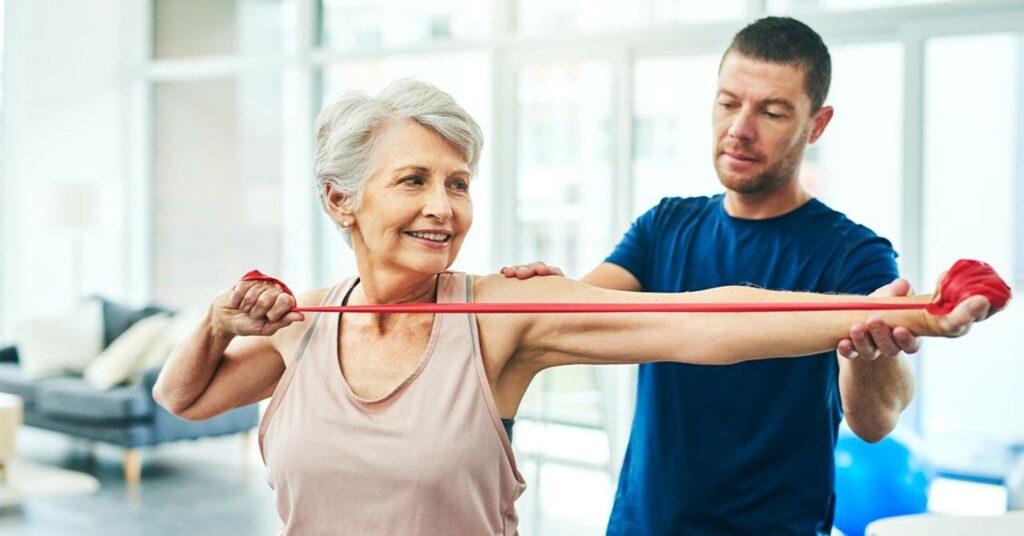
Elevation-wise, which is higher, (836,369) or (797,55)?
(797,55)

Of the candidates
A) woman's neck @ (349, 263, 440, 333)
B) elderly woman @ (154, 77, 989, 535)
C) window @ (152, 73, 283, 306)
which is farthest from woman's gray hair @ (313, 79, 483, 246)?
window @ (152, 73, 283, 306)

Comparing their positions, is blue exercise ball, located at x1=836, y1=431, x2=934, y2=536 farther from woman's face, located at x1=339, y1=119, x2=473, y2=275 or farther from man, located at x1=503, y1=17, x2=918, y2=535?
woman's face, located at x1=339, y1=119, x2=473, y2=275

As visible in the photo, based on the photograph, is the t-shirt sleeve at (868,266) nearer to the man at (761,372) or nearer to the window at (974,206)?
the man at (761,372)

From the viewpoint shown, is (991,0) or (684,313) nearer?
(684,313)

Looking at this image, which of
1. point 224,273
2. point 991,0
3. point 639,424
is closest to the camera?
point 639,424

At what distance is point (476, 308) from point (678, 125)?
15.6ft

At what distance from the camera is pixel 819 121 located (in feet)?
6.37

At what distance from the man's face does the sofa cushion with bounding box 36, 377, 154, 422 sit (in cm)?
457

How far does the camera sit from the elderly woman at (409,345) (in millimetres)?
1418

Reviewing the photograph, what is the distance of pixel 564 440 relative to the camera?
6.34 metres

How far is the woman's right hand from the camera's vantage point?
1.54m

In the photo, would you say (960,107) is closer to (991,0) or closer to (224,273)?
(991,0)

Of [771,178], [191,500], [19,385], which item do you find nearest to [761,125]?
[771,178]

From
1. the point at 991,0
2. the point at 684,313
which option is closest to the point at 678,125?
the point at 991,0
